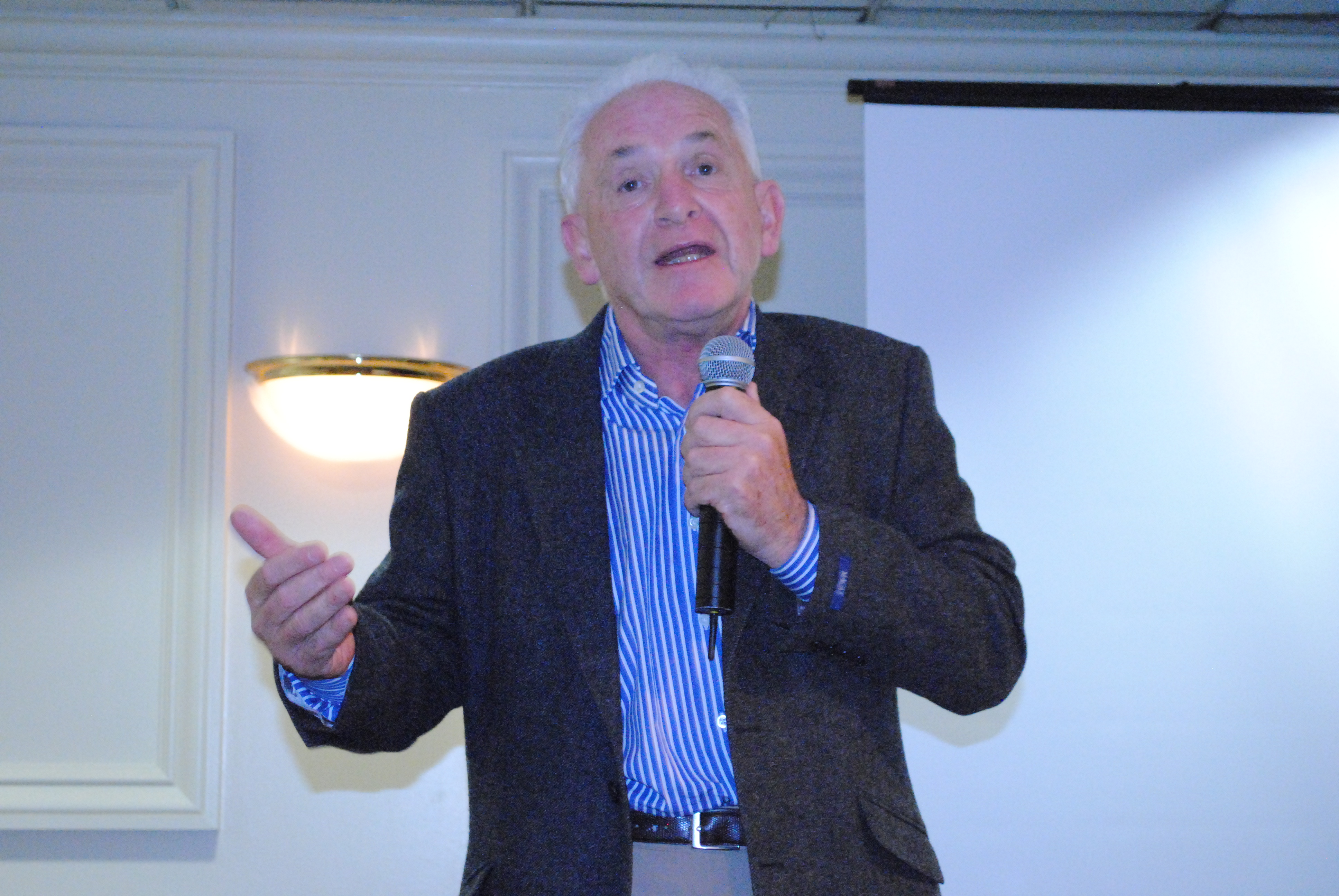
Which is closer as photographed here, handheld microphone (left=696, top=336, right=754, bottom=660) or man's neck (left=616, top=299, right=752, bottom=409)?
handheld microphone (left=696, top=336, right=754, bottom=660)

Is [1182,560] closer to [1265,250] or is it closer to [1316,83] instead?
[1265,250]

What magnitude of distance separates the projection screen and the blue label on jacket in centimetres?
169

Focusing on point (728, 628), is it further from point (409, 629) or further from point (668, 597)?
point (409, 629)

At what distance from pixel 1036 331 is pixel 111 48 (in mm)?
2575

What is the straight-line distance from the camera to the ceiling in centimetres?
319

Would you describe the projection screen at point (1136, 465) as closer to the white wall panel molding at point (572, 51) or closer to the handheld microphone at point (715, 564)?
the white wall panel molding at point (572, 51)

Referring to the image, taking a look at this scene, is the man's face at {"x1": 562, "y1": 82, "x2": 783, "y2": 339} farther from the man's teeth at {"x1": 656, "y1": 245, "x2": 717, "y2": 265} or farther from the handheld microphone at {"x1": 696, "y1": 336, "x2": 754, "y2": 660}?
the handheld microphone at {"x1": 696, "y1": 336, "x2": 754, "y2": 660}

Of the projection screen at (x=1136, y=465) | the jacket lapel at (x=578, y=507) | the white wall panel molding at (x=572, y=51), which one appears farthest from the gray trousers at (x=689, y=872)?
the white wall panel molding at (x=572, y=51)

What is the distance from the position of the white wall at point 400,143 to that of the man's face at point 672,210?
1.46m

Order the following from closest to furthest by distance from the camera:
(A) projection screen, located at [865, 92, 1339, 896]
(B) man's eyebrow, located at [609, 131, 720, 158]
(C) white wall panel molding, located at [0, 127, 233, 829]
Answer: (B) man's eyebrow, located at [609, 131, 720, 158] < (A) projection screen, located at [865, 92, 1339, 896] < (C) white wall panel molding, located at [0, 127, 233, 829]

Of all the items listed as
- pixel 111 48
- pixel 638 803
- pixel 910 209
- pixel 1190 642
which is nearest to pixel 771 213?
pixel 638 803

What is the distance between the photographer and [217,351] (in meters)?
3.20

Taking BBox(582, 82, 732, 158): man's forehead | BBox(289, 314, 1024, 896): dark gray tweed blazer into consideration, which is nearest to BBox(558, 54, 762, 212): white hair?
BBox(582, 82, 732, 158): man's forehead

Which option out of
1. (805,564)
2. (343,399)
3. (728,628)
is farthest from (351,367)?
(805,564)
